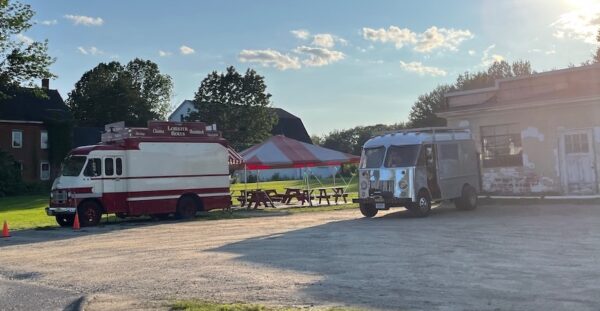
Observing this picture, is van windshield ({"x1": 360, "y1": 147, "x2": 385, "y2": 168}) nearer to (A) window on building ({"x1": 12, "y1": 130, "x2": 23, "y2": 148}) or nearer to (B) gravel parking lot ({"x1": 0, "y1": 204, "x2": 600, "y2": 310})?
(B) gravel parking lot ({"x1": 0, "y1": 204, "x2": 600, "y2": 310})

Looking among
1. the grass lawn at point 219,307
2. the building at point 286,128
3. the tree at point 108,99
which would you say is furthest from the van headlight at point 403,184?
the tree at point 108,99

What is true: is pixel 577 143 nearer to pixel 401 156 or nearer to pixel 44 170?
pixel 401 156

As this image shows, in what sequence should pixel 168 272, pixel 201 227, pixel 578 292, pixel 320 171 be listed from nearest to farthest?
1. pixel 578 292
2. pixel 168 272
3. pixel 201 227
4. pixel 320 171

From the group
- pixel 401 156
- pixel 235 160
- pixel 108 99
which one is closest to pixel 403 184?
pixel 401 156

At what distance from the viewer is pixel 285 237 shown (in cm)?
1465

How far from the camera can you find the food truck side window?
20.1m

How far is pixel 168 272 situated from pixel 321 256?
2885 mm

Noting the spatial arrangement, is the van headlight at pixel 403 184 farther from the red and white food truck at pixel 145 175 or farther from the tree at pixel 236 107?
the tree at pixel 236 107

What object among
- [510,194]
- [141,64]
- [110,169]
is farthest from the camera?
[141,64]

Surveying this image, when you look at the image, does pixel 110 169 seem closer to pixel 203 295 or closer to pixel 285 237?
pixel 285 237

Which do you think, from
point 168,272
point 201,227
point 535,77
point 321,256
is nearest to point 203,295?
point 168,272

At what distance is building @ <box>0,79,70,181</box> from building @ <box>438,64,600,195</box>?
137 ft

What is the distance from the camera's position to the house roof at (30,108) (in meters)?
54.0

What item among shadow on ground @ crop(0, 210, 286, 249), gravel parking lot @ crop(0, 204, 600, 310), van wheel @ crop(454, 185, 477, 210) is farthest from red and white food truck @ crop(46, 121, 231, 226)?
van wheel @ crop(454, 185, 477, 210)
